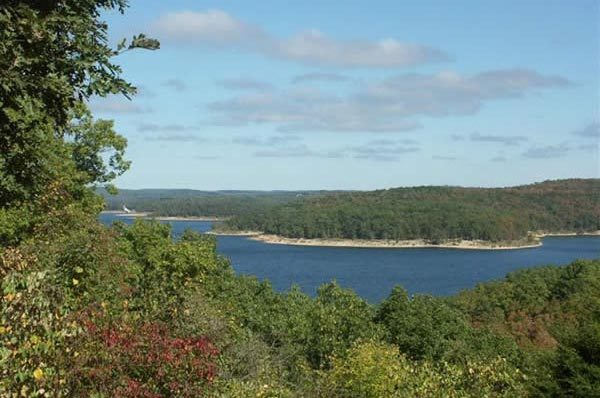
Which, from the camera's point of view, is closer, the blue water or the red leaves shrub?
the red leaves shrub

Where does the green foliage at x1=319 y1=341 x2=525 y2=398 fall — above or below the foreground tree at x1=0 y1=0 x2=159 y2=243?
below

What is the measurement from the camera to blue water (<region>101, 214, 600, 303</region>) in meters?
87.6

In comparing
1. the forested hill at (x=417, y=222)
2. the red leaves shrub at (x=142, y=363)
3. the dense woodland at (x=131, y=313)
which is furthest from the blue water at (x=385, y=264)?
the red leaves shrub at (x=142, y=363)

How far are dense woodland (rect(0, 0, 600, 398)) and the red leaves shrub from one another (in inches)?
0.8

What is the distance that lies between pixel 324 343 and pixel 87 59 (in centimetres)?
2207

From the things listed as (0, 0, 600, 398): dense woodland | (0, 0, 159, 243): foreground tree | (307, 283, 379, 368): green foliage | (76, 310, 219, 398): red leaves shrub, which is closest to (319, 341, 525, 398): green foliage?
(0, 0, 600, 398): dense woodland

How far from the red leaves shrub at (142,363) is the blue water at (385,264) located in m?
61.8

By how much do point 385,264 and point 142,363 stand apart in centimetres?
11001

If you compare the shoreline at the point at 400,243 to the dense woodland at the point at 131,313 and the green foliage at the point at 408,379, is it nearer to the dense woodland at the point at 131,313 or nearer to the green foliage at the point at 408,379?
the dense woodland at the point at 131,313

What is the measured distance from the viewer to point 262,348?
22484 millimetres

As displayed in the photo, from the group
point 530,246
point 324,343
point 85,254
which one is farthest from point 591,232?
point 85,254

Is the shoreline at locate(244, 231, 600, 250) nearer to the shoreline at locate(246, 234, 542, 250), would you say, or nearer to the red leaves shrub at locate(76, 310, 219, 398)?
the shoreline at locate(246, 234, 542, 250)

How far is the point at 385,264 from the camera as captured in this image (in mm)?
116875

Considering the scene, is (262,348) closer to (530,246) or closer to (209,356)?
(209,356)
